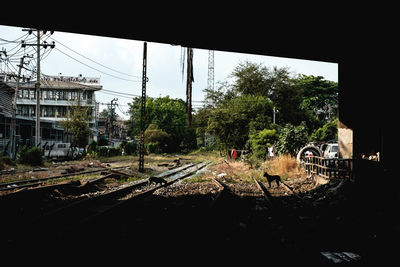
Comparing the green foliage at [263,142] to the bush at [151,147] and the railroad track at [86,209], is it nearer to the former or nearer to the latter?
the railroad track at [86,209]

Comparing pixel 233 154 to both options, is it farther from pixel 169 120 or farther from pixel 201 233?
pixel 169 120

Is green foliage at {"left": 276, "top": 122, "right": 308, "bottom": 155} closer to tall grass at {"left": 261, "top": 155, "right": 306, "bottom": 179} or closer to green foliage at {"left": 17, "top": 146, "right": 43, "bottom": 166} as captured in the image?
tall grass at {"left": 261, "top": 155, "right": 306, "bottom": 179}

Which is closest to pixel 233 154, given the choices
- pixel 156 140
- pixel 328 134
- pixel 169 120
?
pixel 328 134

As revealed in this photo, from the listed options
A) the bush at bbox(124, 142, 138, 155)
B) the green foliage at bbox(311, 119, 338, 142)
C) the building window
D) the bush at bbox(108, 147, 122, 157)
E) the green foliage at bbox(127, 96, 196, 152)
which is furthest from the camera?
the building window

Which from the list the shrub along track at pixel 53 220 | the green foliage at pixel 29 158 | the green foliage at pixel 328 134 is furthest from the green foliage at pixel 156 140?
the shrub along track at pixel 53 220

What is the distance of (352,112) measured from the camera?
902 centimetres

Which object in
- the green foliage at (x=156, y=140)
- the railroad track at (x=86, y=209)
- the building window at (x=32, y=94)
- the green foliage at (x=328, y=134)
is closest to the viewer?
the railroad track at (x=86, y=209)

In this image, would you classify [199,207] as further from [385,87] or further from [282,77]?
[282,77]

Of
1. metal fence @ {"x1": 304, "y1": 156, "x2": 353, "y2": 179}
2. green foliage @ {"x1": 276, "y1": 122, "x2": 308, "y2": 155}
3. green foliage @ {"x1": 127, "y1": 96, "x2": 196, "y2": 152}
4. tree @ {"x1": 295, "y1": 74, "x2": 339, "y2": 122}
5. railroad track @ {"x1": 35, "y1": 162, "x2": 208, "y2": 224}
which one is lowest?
railroad track @ {"x1": 35, "y1": 162, "x2": 208, "y2": 224}

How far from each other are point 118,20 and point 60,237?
487cm

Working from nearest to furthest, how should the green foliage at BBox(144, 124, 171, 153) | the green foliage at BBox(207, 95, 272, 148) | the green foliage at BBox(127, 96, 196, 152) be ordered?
the green foliage at BBox(207, 95, 272, 148), the green foliage at BBox(144, 124, 171, 153), the green foliage at BBox(127, 96, 196, 152)

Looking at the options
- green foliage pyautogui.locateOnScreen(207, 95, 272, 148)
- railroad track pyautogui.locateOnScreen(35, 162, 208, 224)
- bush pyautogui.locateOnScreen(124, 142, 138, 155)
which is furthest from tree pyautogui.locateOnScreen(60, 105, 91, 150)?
railroad track pyautogui.locateOnScreen(35, 162, 208, 224)

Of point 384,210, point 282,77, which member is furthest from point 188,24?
point 282,77

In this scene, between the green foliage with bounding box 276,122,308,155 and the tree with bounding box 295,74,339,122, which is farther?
the tree with bounding box 295,74,339,122
